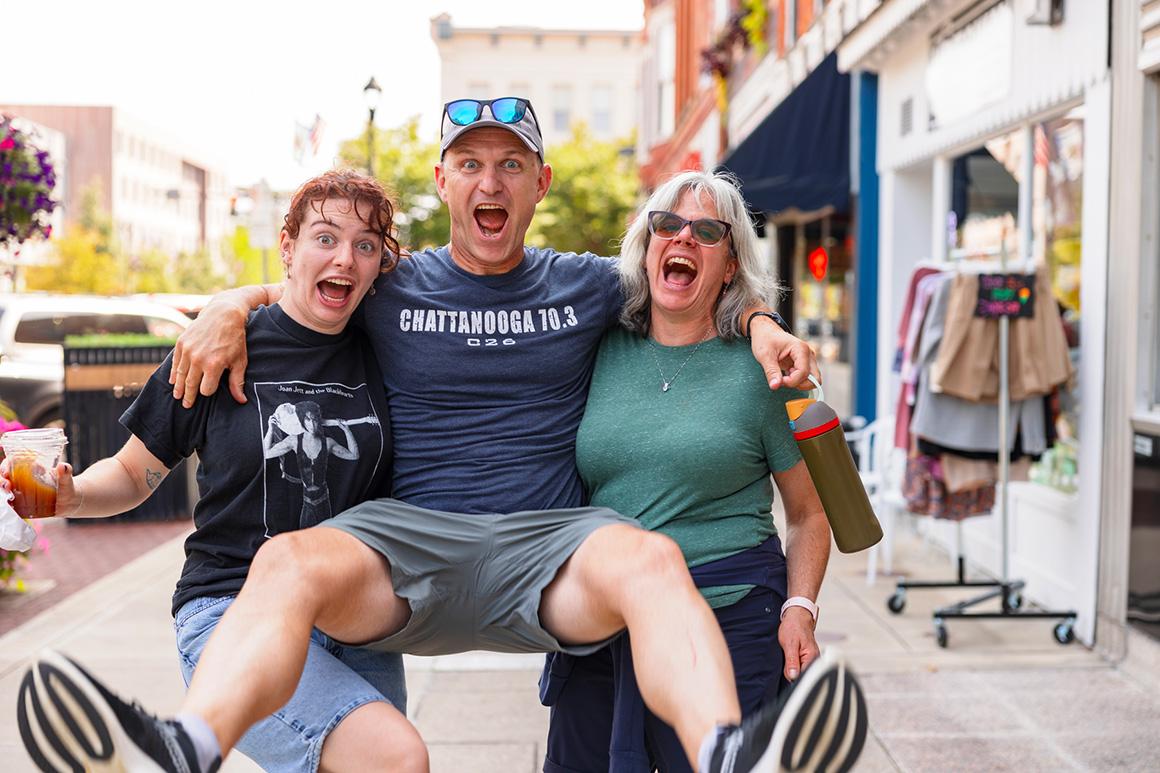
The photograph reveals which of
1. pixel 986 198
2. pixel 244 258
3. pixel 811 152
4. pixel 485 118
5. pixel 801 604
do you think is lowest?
pixel 801 604

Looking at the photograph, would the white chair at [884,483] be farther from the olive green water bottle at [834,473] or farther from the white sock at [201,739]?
the white sock at [201,739]

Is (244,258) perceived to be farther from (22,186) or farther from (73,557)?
(22,186)

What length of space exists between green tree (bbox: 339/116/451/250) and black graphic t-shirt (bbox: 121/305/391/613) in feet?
92.5

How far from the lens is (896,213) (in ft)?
31.9

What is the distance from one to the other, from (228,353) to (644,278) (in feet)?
3.49

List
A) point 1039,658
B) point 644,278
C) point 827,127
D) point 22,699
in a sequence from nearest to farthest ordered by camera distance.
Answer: point 22,699, point 644,278, point 1039,658, point 827,127

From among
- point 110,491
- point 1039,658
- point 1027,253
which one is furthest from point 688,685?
point 1027,253

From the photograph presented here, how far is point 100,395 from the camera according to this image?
9.95 meters

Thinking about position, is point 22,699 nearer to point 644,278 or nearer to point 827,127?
point 644,278

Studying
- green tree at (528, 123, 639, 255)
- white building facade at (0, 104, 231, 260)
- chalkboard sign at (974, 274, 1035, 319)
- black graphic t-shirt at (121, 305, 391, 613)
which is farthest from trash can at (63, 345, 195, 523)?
white building facade at (0, 104, 231, 260)

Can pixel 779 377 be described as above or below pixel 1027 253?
below

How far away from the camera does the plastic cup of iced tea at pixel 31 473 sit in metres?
2.78

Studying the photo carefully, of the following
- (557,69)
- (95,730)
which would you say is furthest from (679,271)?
(557,69)

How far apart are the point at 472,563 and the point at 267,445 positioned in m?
0.56
